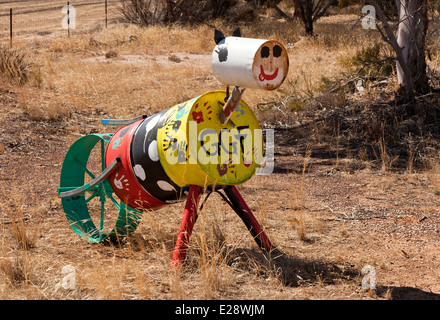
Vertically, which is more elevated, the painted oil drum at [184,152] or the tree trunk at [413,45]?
the tree trunk at [413,45]

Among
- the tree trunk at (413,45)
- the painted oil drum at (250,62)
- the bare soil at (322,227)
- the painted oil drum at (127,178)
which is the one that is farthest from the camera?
the tree trunk at (413,45)

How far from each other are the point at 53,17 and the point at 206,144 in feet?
93.1

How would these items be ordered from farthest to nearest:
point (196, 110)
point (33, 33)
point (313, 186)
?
1. point (33, 33)
2. point (313, 186)
3. point (196, 110)

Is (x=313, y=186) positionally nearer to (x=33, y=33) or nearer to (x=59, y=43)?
(x=59, y=43)

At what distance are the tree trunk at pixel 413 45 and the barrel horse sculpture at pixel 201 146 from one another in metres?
4.99

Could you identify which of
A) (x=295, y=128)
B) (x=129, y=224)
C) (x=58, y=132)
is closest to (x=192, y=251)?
(x=129, y=224)

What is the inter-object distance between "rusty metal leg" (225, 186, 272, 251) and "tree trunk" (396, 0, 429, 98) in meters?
4.92

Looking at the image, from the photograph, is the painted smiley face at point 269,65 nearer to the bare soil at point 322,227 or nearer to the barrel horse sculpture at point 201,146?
Answer: the barrel horse sculpture at point 201,146

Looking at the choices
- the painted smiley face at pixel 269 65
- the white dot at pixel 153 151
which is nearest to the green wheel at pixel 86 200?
the white dot at pixel 153 151

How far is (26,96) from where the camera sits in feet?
33.2

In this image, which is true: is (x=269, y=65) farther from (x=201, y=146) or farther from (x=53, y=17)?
(x=53, y=17)

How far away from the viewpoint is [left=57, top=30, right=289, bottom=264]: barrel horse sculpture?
11.4 ft

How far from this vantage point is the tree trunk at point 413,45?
Answer: 8.22 metres

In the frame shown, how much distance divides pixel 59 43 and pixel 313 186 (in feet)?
39.9
